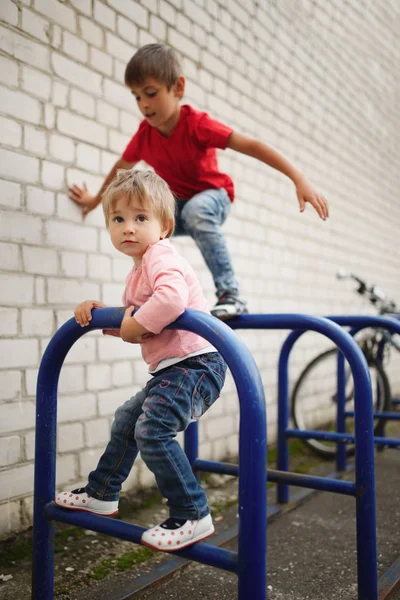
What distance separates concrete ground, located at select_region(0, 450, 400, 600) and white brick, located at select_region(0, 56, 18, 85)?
1907 mm

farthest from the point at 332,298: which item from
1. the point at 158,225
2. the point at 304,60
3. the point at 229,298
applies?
the point at 158,225

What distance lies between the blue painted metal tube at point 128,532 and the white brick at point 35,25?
1.90 metres

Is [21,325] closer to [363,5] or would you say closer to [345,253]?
[345,253]

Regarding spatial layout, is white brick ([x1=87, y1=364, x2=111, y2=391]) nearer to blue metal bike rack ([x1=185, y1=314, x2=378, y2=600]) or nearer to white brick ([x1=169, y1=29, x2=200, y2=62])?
blue metal bike rack ([x1=185, y1=314, x2=378, y2=600])

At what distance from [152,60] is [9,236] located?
894mm

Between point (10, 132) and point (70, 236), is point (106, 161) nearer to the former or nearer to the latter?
point (70, 236)

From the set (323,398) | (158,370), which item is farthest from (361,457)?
(323,398)

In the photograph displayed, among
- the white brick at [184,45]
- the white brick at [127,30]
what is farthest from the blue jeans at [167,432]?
→ the white brick at [184,45]

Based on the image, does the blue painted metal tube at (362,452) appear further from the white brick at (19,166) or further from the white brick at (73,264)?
the white brick at (19,166)

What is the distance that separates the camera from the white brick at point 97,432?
2604 mm

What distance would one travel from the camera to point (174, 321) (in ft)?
4.59

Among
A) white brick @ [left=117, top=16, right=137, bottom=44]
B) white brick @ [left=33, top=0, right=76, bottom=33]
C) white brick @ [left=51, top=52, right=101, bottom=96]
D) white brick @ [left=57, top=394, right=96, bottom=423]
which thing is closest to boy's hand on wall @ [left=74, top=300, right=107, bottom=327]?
white brick @ [left=57, top=394, right=96, bottom=423]

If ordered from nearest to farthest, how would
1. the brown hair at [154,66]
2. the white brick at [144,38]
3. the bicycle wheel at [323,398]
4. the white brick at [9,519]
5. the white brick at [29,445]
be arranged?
1. the brown hair at [154,66]
2. the white brick at [9,519]
3. the white brick at [29,445]
4. the white brick at [144,38]
5. the bicycle wheel at [323,398]

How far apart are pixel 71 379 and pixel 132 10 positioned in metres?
1.90
